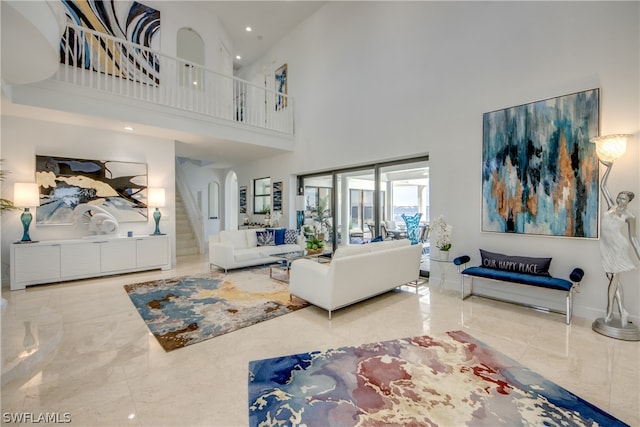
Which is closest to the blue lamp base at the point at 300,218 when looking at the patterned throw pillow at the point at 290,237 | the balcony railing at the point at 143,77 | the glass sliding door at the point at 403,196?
the patterned throw pillow at the point at 290,237

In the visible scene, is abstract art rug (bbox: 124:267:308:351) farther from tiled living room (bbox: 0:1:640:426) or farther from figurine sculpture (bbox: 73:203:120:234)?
figurine sculpture (bbox: 73:203:120:234)

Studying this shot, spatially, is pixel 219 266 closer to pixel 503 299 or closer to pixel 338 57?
pixel 503 299

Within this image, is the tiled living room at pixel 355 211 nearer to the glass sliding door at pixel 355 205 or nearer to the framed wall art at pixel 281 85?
the glass sliding door at pixel 355 205

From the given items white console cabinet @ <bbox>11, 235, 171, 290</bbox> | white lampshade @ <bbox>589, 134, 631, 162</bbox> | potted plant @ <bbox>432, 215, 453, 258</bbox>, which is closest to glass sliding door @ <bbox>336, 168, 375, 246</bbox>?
potted plant @ <bbox>432, 215, 453, 258</bbox>

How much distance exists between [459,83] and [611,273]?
3299 mm

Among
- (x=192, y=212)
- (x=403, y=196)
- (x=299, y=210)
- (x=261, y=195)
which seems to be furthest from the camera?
(x=261, y=195)

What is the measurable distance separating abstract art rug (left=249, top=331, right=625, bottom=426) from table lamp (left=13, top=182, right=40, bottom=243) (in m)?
5.00

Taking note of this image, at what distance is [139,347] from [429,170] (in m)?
4.84

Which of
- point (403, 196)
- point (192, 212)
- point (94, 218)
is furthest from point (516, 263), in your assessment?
point (192, 212)

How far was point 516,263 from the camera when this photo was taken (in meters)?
3.77

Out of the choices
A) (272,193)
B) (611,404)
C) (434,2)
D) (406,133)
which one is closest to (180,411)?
(611,404)

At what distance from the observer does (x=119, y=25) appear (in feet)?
18.8

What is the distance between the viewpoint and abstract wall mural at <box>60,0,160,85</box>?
5.10 meters

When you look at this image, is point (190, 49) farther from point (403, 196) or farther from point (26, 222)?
point (403, 196)
